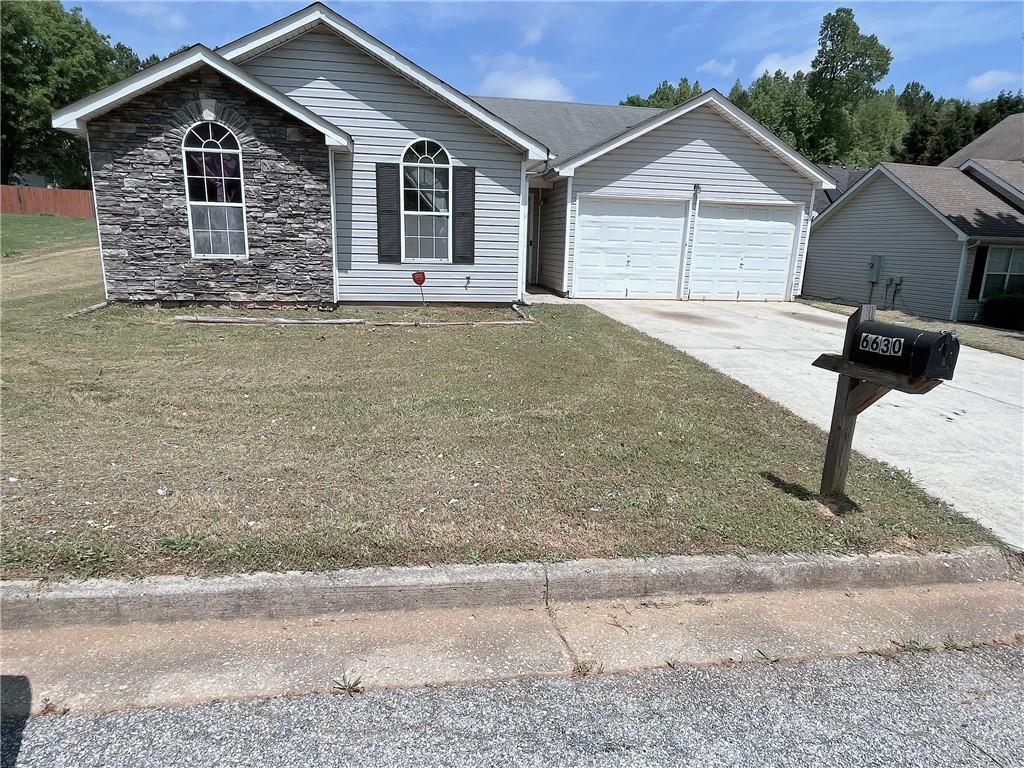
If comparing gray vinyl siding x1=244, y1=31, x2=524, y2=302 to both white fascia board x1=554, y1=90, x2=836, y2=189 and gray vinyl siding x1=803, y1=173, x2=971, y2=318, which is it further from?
gray vinyl siding x1=803, y1=173, x2=971, y2=318

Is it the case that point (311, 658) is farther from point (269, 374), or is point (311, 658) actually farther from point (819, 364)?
point (269, 374)

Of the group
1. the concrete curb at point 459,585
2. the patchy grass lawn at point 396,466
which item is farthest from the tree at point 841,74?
the concrete curb at point 459,585

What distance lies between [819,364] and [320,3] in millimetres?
10158

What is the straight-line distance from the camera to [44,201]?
37219mm

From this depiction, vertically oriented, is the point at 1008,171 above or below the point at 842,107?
below

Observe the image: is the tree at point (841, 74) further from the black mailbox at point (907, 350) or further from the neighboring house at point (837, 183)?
the black mailbox at point (907, 350)

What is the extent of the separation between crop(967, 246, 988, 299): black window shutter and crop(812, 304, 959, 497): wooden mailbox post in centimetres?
1553

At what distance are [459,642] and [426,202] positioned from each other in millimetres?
9873

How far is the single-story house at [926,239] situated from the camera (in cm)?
1577

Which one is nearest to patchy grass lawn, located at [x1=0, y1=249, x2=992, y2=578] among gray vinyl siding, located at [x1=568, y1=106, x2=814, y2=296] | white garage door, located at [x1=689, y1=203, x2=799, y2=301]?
gray vinyl siding, located at [x1=568, y1=106, x2=814, y2=296]

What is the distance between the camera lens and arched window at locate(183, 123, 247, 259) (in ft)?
32.1

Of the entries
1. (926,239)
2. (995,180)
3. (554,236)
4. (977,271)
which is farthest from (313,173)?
(995,180)

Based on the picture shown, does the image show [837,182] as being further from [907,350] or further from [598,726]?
[598,726]

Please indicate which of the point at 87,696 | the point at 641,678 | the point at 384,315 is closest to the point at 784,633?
the point at 641,678
